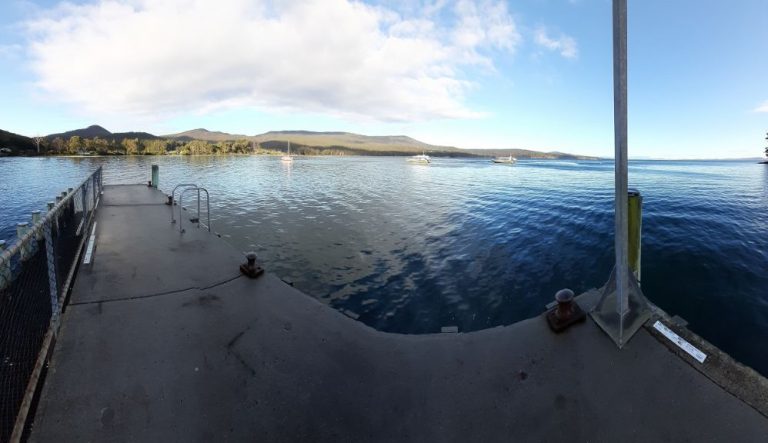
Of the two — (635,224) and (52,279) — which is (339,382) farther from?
(635,224)

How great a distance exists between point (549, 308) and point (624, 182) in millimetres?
2486

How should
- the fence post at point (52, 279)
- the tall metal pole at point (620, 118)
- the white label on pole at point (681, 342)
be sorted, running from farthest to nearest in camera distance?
1. the fence post at point (52, 279)
2. the white label on pole at point (681, 342)
3. the tall metal pole at point (620, 118)

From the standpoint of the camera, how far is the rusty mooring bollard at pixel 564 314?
5.06 m

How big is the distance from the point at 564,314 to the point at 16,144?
20498 centimetres

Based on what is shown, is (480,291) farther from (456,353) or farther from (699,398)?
(699,398)

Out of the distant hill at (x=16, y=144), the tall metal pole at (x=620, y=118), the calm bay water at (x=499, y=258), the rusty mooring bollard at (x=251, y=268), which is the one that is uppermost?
the distant hill at (x=16, y=144)

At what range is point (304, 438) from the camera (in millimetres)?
3453

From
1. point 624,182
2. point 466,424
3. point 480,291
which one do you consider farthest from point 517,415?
point 480,291

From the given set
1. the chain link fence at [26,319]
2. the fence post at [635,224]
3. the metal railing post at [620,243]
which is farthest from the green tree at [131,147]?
the metal railing post at [620,243]

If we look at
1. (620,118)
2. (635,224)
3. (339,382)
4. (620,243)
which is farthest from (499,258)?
(339,382)

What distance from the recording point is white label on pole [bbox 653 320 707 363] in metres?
4.21

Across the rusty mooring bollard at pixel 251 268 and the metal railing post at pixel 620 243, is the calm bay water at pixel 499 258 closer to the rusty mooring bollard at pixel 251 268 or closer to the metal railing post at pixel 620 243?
the rusty mooring bollard at pixel 251 268

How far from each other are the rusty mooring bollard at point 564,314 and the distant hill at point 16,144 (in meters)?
191

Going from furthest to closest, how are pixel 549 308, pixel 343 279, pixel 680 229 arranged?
pixel 680 229 → pixel 343 279 → pixel 549 308
